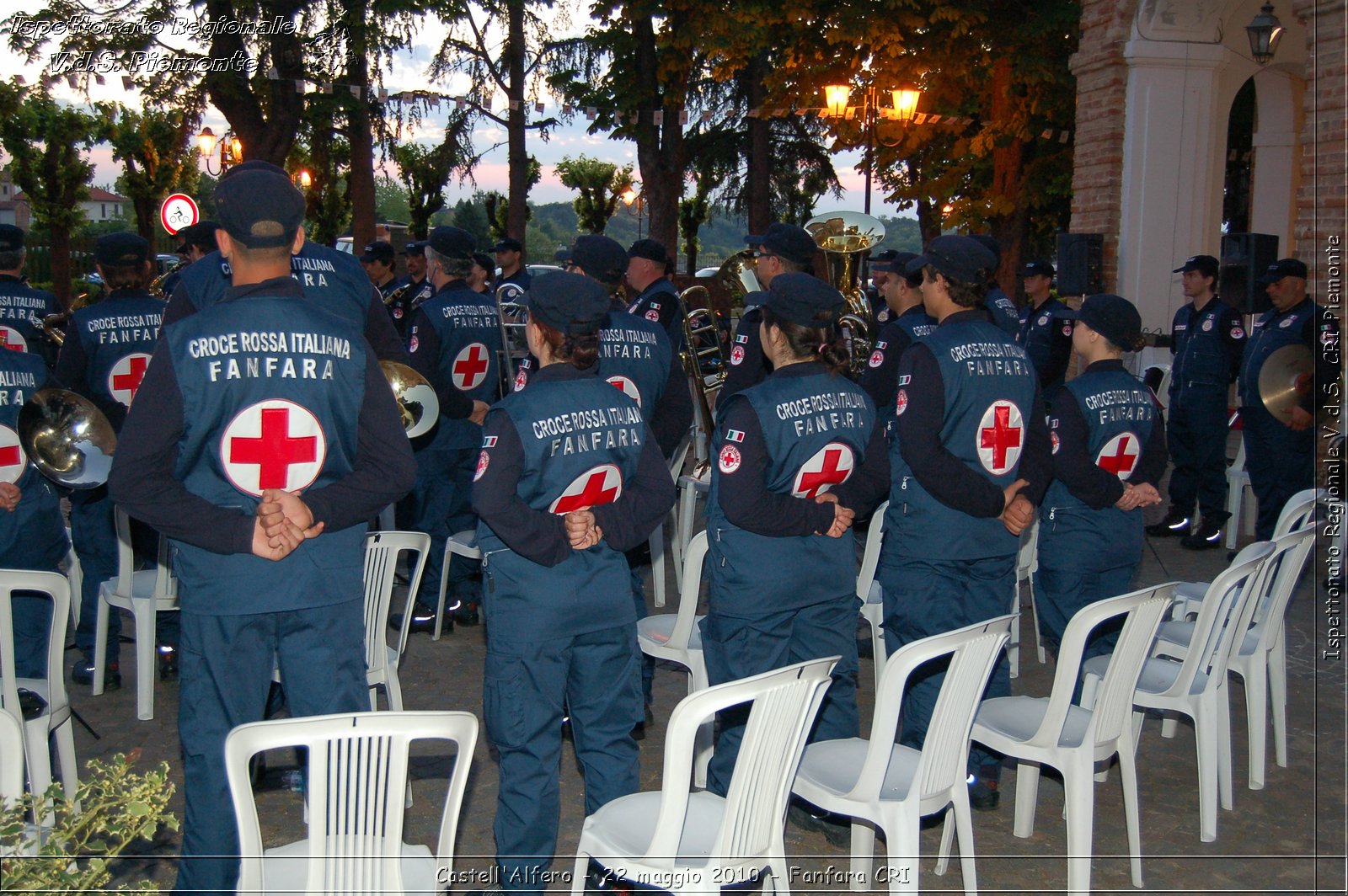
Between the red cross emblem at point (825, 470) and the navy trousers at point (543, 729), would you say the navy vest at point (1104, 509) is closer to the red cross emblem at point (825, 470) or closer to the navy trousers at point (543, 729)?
the red cross emblem at point (825, 470)

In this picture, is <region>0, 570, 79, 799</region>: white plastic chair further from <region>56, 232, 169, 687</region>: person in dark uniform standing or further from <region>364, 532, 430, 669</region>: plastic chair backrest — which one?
<region>56, 232, 169, 687</region>: person in dark uniform standing

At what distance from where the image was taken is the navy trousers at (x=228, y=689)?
2840mm

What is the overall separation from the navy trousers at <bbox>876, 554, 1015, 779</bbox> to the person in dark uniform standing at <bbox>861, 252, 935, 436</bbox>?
2.06 meters

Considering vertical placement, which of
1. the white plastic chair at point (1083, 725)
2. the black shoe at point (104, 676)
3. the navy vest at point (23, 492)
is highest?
the navy vest at point (23, 492)

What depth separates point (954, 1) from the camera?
55.1 ft

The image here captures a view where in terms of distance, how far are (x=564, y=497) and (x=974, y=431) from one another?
5.34 ft

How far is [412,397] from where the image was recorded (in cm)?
479

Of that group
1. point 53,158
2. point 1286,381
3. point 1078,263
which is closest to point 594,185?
point 53,158

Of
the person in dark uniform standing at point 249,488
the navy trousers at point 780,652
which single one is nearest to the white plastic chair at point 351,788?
the person in dark uniform standing at point 249,488

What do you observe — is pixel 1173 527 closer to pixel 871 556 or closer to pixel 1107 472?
pixel 871 556

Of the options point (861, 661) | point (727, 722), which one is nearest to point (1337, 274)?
point (861, 661)

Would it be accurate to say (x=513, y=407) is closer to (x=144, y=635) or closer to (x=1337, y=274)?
(x=144, y=635)

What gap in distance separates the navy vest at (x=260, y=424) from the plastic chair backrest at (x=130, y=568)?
2.17m

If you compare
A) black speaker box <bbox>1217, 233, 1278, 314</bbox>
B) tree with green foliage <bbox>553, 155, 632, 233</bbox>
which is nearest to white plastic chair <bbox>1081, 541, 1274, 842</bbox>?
black speaker box <bbox>1217, 233, 1278, 314</bbox>
